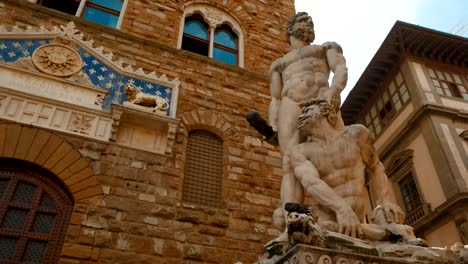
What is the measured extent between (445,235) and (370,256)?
11831mm

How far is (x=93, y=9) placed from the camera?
8016 mm

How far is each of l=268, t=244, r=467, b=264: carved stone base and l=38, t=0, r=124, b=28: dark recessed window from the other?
22.6 ft

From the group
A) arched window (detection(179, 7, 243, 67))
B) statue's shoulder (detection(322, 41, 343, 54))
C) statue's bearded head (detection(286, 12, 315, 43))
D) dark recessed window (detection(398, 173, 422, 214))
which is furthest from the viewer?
dark recessed window (detection(398, 173, 422, 214))

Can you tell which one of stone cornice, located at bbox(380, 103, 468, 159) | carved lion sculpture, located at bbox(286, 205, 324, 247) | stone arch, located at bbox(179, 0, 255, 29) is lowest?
carved lion sculpture, located at bbox(286, 205, 324, 247)

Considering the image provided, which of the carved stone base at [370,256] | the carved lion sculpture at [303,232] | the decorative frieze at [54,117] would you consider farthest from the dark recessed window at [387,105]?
the carved lion sculpture at [303,232]

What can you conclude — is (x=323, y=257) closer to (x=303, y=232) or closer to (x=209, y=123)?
(x=303, y=232)

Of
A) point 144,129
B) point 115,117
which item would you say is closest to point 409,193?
point 144,129

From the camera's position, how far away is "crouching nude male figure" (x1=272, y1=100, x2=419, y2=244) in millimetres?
2670

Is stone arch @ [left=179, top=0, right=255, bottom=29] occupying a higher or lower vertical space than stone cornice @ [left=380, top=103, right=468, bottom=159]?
lower

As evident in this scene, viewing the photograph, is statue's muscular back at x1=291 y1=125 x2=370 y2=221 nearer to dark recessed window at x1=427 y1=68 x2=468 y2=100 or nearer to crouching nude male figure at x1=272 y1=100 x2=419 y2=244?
crouching nude male figure at x1=272 y1=100 x2=419 y2=244

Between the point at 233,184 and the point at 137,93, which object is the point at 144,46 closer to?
the point at 137,93

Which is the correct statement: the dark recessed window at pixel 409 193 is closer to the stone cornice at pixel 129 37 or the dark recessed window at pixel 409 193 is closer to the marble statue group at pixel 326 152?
the stone cornice at pixel 129 37

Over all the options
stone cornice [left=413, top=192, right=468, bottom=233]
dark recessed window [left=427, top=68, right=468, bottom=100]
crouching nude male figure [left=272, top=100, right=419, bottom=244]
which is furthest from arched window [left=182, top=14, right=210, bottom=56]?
dark recessed window [left=427, top=68, right=468, bottom=100]

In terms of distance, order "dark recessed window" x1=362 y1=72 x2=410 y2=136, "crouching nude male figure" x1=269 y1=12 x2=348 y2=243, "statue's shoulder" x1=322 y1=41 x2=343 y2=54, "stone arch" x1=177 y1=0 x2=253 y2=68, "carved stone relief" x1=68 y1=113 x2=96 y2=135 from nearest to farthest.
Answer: "crouching nude male figure" x1=269 y1=12 x2=348 y2=243 → "statue's shoulder" x1=322 y1=41 x2=343 y2=54 → "carved stone relief" x1=68 y1=113 x2=96 y2=135 → "stone arch" x1=177 y1=0 x2=253 y2=68 → "dark recessed window" x1=362 y1=72 x2=410 y2=136
